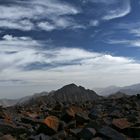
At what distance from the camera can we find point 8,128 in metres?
15.0

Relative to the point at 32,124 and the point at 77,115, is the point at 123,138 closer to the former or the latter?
the point at 77,115

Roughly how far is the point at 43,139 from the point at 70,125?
276 centimetres

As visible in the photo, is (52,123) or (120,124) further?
(52,123)

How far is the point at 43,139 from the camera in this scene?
Answer: 529 inches

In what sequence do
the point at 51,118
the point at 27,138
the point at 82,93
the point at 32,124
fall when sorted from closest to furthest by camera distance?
1. the point at 27,138
2. the point at 51,118
3. the point at 32,124
4. the point at 82,93

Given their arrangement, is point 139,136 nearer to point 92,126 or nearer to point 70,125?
point 92,126

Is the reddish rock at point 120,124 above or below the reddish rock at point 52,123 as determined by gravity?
below

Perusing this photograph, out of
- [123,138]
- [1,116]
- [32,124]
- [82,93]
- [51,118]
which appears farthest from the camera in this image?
[82,93]

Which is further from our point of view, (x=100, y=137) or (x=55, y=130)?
(x=55, y=130)

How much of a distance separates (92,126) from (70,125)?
75.3 inches

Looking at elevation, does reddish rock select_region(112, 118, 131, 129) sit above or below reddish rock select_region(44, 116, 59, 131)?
below

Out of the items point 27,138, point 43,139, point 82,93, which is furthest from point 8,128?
point 82,93

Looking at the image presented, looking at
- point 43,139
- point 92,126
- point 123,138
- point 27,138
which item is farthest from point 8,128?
point 123,138

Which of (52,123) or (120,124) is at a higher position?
(52,123)
